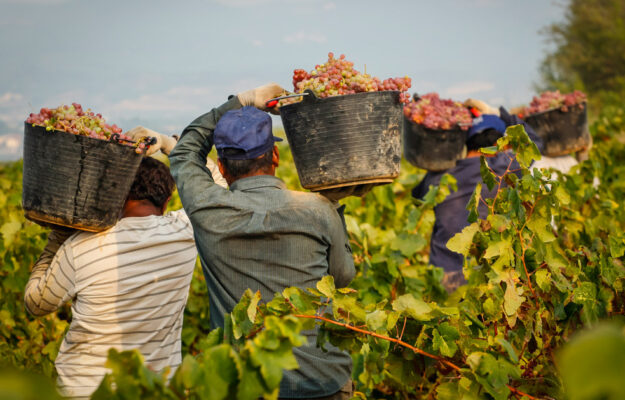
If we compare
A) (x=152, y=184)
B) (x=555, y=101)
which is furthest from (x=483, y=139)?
(x=152, y=184)

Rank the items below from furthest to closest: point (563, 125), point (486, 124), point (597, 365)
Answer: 1. point (563, 125)
2. point (486, 124)
3. point (597, 365)

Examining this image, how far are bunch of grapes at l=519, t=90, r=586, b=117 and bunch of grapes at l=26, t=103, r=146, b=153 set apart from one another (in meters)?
3.40

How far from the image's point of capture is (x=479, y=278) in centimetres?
222

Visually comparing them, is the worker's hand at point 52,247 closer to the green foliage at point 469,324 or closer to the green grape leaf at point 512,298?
the green foliage at point 469,324

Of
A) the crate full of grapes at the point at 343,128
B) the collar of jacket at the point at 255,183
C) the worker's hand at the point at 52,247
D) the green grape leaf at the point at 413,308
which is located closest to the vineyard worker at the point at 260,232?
the collar of jacket at the point at 255,183

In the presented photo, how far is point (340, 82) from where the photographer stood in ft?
7.01

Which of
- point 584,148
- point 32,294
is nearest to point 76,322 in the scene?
point 32,294

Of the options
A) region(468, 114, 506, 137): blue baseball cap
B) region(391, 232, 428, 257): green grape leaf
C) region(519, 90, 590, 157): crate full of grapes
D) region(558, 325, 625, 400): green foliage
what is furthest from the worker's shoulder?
region(519, 90, 590, 157): crate full of grapes

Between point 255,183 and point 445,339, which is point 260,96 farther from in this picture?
point 445,339

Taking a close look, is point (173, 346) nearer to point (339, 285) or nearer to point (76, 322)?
point (76, 322)

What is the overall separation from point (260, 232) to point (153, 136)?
864 mm

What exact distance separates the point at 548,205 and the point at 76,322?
189 centimetres

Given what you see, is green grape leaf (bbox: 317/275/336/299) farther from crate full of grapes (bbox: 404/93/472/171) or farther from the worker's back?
crate full of grapes (bbox: 404/93/472/171)

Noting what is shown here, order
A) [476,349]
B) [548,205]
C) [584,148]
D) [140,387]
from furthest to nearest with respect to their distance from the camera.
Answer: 1. [584,148]
2. [548,205]
3. [476,349]
4. [140,387]
